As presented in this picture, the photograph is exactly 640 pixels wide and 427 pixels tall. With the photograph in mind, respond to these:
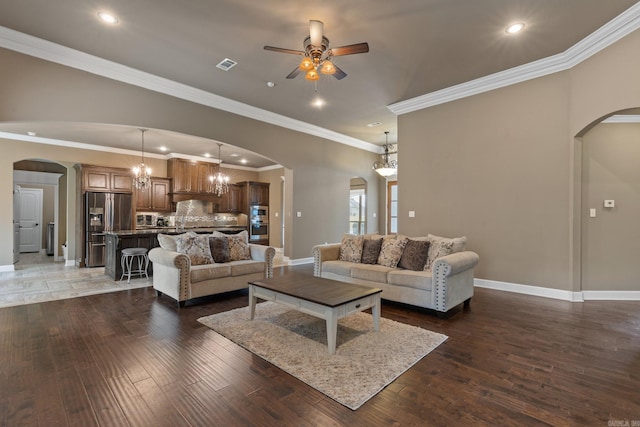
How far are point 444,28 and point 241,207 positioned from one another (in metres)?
8.11

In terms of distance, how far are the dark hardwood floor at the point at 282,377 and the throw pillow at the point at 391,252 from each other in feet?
2.75

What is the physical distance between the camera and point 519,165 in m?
4.63

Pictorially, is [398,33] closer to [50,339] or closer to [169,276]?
[169,276]

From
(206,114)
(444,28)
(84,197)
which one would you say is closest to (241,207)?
(84,197)

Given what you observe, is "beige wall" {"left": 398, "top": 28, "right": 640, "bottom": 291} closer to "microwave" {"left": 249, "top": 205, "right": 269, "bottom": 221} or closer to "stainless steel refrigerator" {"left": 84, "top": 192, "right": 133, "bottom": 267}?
"microwave" {"left": 249, "top": 205, "right": 269, "bottom": 221}

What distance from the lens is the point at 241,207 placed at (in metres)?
10.2

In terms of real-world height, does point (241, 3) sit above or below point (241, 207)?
above

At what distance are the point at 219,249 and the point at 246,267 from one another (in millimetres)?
510

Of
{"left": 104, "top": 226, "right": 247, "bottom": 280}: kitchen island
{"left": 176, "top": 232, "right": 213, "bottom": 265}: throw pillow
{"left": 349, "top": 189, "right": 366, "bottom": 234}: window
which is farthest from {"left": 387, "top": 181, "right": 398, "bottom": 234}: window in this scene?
{"left": 104, "top": 226, "right": 247, "bottom": 280}: kitchen island

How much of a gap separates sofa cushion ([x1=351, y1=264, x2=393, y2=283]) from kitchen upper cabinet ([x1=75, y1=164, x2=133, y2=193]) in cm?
679

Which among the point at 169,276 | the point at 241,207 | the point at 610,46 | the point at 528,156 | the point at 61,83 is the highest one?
the point at 610,46

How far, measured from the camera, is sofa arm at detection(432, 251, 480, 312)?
347 cm

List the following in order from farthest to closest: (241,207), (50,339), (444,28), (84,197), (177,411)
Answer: (241,207)
(84,197)
(444,28)
(50,339)
(177,411)

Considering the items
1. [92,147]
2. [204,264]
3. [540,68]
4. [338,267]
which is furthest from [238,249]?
[92,147]
